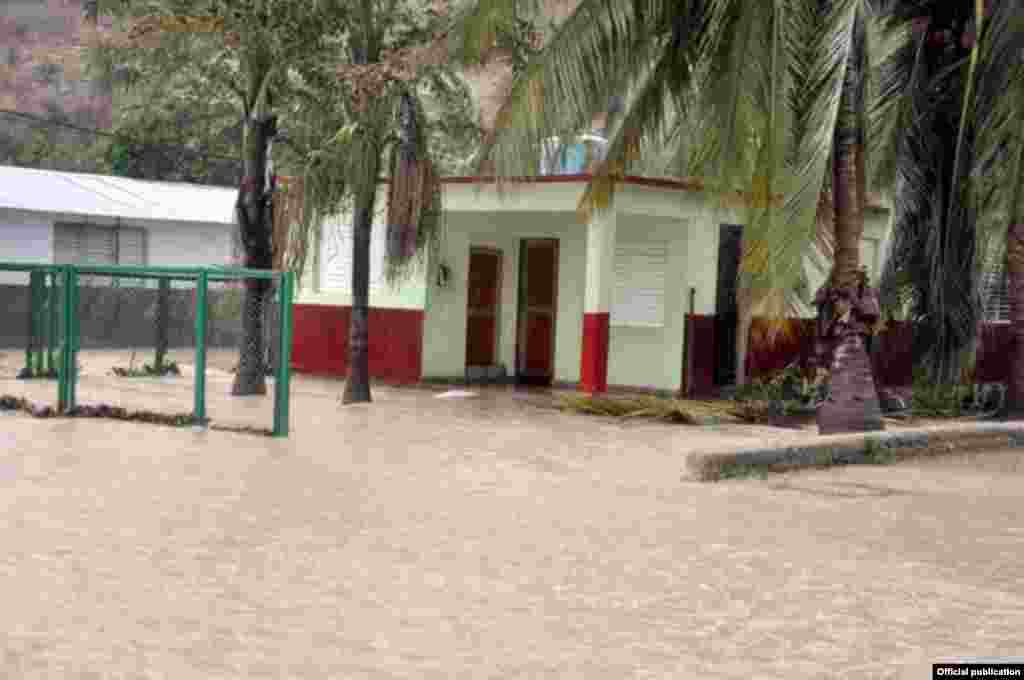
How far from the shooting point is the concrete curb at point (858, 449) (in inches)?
538

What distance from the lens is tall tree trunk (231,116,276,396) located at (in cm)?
2030

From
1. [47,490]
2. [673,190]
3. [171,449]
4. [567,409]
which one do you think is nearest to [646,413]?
[567,409]

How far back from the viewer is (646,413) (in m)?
19.4

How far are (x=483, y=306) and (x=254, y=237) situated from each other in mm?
5072

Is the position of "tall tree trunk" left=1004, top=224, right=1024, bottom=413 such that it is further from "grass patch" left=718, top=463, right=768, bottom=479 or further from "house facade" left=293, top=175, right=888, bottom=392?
"grass patch" left=718, top=463, right=768, bottom=479

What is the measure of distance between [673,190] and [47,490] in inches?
471

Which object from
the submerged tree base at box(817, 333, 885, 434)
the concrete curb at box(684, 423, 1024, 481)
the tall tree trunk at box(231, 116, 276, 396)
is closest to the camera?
the concrete curb at box(684, 423, 1024, 481)

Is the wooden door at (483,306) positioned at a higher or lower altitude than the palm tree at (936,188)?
lower

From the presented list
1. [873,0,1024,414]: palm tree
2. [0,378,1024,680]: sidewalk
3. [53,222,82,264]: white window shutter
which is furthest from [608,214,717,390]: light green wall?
[53,222,82,264]: white window shutter

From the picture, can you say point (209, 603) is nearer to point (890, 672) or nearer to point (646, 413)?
point (890, 672)

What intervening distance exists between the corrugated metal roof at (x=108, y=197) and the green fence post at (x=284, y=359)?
52.1 feet

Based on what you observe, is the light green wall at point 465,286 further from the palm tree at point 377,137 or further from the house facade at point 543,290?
the palm tree at point 377,137

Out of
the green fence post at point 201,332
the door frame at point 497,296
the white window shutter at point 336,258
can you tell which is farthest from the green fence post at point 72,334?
the door frame at point 497,296

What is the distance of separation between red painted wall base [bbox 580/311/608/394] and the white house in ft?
48.7
